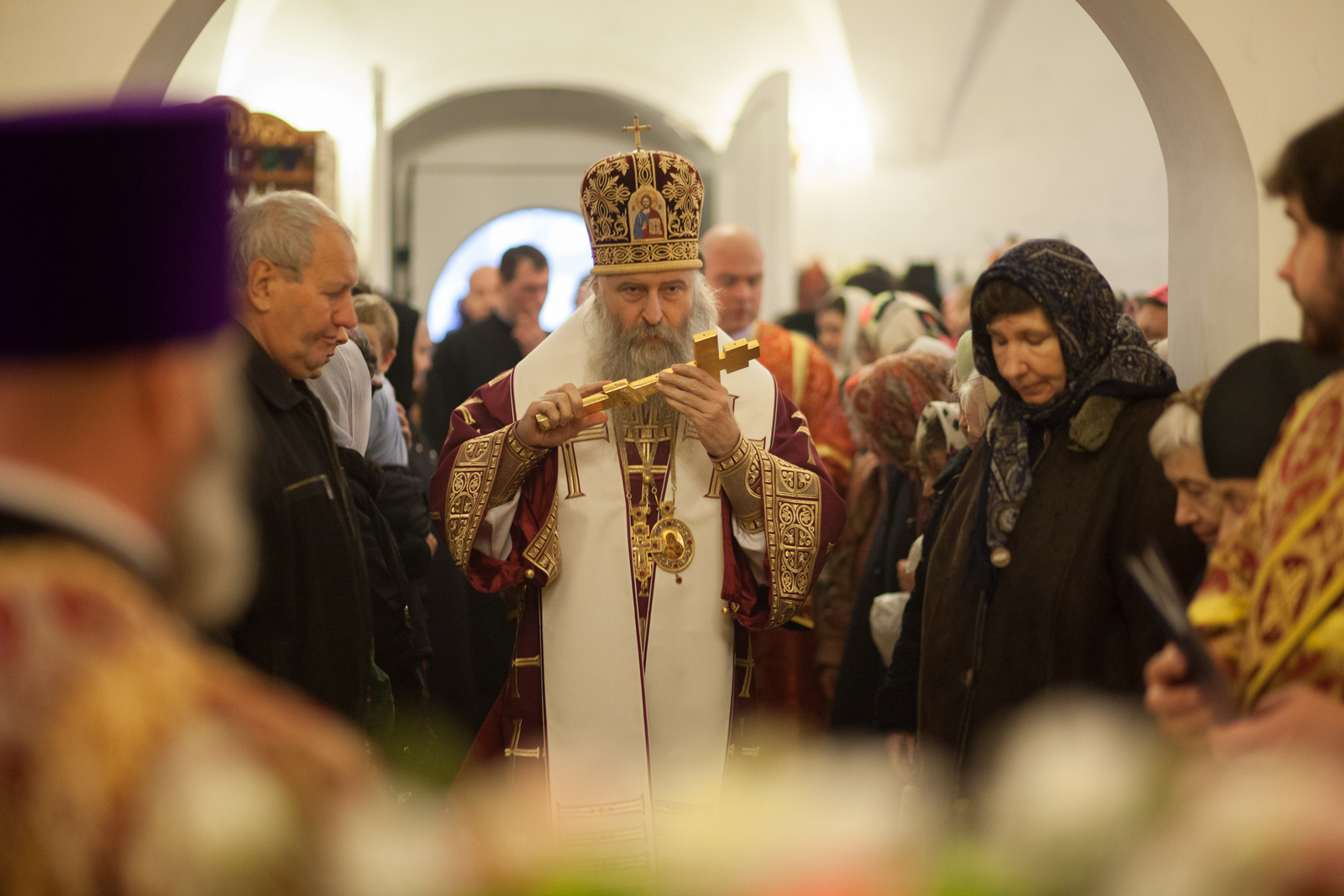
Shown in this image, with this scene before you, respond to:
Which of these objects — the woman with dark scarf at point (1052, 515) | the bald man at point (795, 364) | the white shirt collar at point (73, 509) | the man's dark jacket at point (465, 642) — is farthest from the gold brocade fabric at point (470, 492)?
the white shirt collar at point (73, 509)

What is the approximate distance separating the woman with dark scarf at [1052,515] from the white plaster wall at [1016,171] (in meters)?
8.57

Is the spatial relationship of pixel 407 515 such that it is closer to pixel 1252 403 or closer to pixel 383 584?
pixel 383 584

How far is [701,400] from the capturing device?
304 cm

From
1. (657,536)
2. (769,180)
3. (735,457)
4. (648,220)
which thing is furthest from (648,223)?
(769,180)

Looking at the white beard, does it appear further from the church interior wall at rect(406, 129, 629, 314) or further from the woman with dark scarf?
the church interior wall at rect(406, 129, 629, 314)

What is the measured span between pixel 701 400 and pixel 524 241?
35.2 ft

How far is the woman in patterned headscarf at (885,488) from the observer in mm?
4062

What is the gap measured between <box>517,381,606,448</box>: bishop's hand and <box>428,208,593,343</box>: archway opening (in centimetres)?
1002

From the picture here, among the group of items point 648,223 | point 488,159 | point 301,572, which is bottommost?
point 301,572

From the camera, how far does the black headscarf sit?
2.01 metres

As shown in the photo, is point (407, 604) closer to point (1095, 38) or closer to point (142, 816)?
point (142, 816)

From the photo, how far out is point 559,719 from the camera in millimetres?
3246

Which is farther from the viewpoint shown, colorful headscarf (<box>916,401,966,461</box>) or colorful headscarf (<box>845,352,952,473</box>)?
colorful headscarf (<box>845,352,952,473</box>)

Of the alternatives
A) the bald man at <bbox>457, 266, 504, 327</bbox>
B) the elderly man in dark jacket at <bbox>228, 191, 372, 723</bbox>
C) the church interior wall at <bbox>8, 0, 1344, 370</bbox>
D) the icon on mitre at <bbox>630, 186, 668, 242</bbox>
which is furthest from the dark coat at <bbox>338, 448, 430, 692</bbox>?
the church interior wall at <bbox>8, 0, 1344, 370</bbox>
